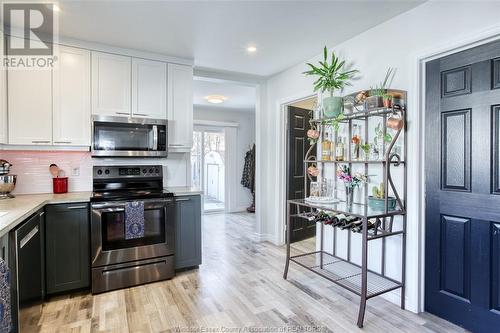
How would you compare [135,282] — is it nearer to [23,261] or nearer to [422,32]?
[23,261]

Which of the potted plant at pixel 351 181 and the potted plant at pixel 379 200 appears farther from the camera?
the potted plant at pixel 351 181

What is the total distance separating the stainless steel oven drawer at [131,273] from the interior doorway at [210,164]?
346 centimetres

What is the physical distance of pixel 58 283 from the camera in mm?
2605

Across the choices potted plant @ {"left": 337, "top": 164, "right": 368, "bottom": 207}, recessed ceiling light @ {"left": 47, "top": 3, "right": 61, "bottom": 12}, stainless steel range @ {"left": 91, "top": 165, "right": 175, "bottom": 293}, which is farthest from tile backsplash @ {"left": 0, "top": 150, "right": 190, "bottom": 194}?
potted plant @ {"left": 337, "top": 164, "right": 368, "bottom": 207}

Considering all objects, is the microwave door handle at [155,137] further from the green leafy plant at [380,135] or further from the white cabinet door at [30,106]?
the green leafy plant at [380,135]

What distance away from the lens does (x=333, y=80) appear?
2879 millimetres

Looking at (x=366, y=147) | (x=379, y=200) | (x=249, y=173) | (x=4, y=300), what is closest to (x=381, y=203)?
(x=379, y=200)

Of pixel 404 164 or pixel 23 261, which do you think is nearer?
pixel 23 261

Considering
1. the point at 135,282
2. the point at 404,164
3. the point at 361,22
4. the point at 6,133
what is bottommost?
the point at 135,282

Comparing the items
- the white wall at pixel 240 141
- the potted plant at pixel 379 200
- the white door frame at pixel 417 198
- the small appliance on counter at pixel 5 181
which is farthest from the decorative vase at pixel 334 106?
the white wall at pixel 240 141

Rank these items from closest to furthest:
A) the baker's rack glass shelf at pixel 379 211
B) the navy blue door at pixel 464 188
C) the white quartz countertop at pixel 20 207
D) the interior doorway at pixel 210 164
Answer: the white quartz countertop at pixel 20 207
the navy blue door at pixel 464 188
the baker's rack glass shelf at pixel 379 211
the interior doorway at pixel 210 164

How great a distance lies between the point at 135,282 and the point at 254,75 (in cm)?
318

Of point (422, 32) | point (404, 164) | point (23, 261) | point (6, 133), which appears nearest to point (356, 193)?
point (404, 164)

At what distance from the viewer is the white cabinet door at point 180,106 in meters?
3.45
